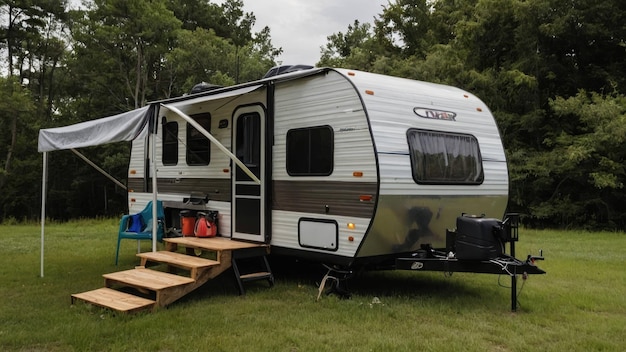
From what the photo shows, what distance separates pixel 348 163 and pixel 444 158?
1.28 metres

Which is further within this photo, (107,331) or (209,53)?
(209,53)

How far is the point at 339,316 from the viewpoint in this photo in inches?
215

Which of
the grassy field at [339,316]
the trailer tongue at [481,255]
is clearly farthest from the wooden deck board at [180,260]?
the trailer tongue at [481,255]

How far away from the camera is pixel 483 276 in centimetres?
770

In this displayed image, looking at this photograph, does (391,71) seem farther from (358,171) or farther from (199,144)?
(358,171)

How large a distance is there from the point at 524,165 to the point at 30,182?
24.2 metres

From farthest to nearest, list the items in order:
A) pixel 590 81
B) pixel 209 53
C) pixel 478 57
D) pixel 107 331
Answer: pixel 209 53 → pixel 478 57 → pixel 590 81 → pixel 107 331

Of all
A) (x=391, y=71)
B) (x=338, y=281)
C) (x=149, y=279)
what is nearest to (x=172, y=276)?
(x=149, y=279)

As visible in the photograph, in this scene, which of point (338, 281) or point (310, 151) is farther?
point (310, 151)

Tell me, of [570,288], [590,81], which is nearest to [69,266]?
[570,288]

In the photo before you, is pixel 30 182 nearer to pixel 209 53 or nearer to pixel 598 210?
pixel 209 53

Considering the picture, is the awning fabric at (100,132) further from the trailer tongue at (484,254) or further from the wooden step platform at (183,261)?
the trailer tongue at (484,254)

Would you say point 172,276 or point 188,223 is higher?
point 188,223

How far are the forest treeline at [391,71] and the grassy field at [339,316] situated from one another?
561 cm
